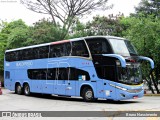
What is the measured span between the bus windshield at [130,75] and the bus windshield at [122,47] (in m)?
0.84

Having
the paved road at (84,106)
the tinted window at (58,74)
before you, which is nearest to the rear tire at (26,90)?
the tinted window at (58,74)

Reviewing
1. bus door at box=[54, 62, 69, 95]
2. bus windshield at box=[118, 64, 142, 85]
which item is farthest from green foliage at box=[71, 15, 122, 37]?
bus windshield at box=[118, 64, 142, 85]

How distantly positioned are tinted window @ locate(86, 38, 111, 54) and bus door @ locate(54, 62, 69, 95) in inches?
97.3

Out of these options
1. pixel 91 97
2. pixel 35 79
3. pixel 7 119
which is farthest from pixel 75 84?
pixel 7 119

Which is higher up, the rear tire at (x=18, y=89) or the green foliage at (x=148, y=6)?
the green foliage at (x=148, y=6)

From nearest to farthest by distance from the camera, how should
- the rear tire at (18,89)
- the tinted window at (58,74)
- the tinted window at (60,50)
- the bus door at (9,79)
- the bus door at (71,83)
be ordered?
Answer: the tinted window at (58,74) → the bus door at (71,83) → the tinted window at (60,50) → the rear tire at (18,89) → the bus door at (9,79)

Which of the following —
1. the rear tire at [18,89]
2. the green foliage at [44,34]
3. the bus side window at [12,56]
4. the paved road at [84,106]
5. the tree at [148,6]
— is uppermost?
the tree at [148,6]

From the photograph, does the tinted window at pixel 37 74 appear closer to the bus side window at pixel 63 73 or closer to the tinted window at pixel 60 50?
the tinted window at pixel 60 50

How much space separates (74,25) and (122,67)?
78.3ft

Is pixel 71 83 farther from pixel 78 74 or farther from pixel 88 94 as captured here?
pixel 88 94

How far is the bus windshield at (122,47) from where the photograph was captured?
17797 mm

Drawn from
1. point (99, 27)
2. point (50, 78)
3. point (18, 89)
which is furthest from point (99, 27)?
point (50, 78)

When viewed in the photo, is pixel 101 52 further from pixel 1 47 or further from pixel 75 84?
pixel 1 47

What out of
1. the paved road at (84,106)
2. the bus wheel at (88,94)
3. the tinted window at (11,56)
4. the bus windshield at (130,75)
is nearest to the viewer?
the paved road at (84,106)
